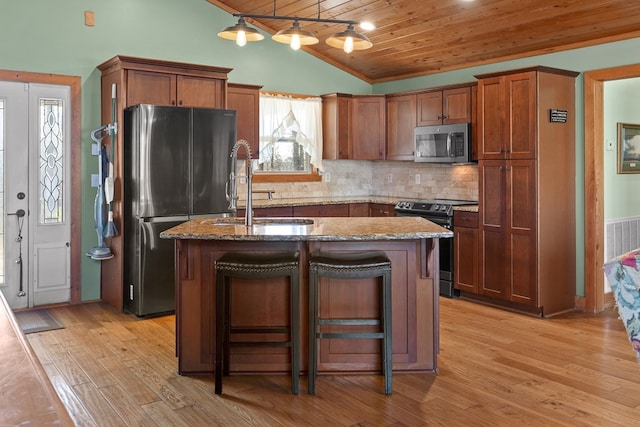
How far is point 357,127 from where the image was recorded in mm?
6797

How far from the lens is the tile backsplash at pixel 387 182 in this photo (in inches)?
248

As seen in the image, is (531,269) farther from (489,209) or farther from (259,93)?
(259,93)

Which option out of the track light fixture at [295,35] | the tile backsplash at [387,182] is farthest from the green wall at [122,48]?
the track light fixture at [295,35]

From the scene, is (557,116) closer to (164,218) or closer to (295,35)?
(295,35)

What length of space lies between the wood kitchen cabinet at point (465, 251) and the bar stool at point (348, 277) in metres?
2.41

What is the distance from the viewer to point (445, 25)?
534 cm

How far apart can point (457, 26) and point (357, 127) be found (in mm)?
1858

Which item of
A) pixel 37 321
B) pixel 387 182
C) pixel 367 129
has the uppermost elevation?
pixel 367 129

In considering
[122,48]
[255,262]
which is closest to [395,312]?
[255,262]

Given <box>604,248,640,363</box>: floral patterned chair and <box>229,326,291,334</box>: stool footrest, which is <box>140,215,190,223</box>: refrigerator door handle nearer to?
<box>229,326,291,334</box>: stool footrest

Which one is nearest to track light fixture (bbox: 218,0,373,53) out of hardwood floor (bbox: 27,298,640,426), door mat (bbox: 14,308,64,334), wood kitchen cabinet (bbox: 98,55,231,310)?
wood kitchen cabinet (bbox: 98,55,231,310)

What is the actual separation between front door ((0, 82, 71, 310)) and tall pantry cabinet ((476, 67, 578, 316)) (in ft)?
12.9

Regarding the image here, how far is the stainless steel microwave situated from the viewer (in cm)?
573

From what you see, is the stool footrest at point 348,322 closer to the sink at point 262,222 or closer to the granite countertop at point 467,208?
the sink at point 262,222
